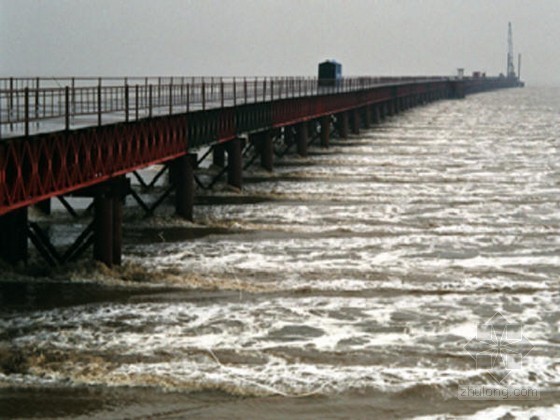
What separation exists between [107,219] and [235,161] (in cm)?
1730

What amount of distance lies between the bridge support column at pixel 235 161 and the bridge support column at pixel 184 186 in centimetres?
739

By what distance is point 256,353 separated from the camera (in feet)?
64.1

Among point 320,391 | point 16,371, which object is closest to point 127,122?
point 16,371

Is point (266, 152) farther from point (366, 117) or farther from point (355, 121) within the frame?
point (366, 117)

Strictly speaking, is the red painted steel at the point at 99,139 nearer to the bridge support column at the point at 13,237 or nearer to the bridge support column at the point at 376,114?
the bridge support column at the point at 13,237

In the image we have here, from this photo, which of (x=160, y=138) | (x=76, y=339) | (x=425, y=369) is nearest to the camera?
(x=425, y=369)

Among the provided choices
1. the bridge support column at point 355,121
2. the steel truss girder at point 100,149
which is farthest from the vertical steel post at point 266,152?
the bridge support column at point 355,121

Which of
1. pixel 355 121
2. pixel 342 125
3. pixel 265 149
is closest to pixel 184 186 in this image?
pixel 265 149

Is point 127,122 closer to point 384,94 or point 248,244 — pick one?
point 248,244

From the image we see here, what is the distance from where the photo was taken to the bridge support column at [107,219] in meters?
25.6

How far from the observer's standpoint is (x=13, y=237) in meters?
25.8

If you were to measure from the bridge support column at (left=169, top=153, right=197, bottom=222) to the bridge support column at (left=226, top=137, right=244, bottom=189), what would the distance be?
24.2 feet

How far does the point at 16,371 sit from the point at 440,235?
17.7m

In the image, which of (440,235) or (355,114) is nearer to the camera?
(440,235)
